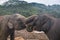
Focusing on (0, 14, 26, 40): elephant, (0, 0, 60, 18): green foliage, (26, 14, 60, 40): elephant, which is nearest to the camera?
(26, 14, 60, 40): elephant

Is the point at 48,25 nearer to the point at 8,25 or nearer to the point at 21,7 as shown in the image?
the point at 8,25

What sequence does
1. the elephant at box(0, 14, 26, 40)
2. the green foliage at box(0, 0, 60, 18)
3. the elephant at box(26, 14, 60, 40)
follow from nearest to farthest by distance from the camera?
1. the elephant at box(26, 14, 60, 40)
2. the elephant at box(0, 14, 26, 40)
3. the green foliage at box(0, 0, 60, 18)

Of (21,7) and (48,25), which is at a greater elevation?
(48,25)

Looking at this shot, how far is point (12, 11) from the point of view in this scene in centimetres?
535

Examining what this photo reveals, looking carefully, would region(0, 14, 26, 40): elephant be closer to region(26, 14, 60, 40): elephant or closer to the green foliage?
region(26, 14, 60, 40): elephant

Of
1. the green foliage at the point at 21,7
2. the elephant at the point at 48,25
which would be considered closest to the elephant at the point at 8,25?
the elephant at the point at 48,25

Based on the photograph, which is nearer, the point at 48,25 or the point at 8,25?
the point at 48,25

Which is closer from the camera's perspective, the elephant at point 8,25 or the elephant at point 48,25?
the elephant at point 48,25

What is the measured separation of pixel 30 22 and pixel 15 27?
696mm

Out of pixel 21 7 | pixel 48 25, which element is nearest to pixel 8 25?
pixel 48 25

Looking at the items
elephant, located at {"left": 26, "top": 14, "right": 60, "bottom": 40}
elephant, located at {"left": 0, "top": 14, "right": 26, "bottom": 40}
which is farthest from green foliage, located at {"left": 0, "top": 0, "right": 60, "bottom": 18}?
elephant, located at {"left": 26, "top": 14, "right": 60, "bottom": 40}

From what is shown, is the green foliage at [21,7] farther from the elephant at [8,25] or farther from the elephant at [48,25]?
the elephant at [48,25]

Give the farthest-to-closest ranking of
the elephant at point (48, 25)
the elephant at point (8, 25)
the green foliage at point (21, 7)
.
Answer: the green foliage at point (21, 7) → the elephant at point (8, 25) → the elephant at point (48, 25)

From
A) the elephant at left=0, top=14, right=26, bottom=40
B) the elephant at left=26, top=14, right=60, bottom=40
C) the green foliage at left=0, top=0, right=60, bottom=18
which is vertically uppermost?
the elephant at left=26, top=14, right=60, bottom=40
